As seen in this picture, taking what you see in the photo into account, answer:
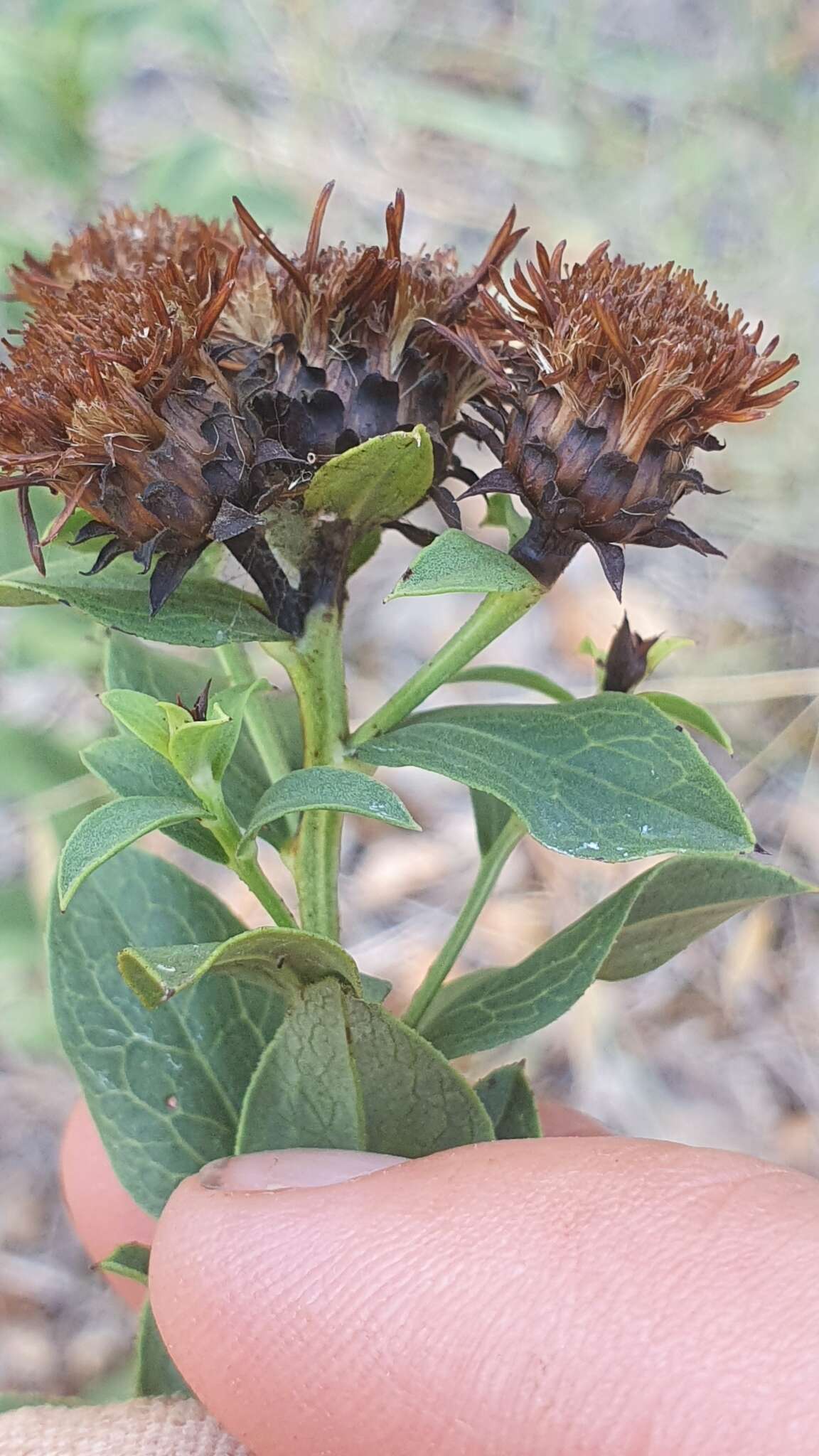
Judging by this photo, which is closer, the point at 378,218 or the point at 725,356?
the point at 725,356

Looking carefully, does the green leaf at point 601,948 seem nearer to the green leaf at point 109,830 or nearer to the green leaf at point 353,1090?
the green leaf at point 353,1090

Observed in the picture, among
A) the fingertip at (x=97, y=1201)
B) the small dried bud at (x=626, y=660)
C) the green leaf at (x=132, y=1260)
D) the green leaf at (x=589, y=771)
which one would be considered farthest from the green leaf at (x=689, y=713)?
the fingertip at (x=97, y=1201)

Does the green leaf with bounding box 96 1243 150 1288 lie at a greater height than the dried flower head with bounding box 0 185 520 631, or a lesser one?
lesser

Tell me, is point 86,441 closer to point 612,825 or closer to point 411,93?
point 612,825

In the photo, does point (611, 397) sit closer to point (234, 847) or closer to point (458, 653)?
point (458, 653)

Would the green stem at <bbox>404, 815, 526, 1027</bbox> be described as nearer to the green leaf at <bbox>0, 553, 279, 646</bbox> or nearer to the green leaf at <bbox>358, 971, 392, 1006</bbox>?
the green leaf at <bbox>358, 971, 392, 1006</bbox>

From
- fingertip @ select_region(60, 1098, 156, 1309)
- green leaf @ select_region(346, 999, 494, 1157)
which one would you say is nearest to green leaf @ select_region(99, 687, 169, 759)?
green leaf @ select_region(346, 999, 494, 1157)

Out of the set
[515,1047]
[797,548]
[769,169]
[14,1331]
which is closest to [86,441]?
[515,1047]
